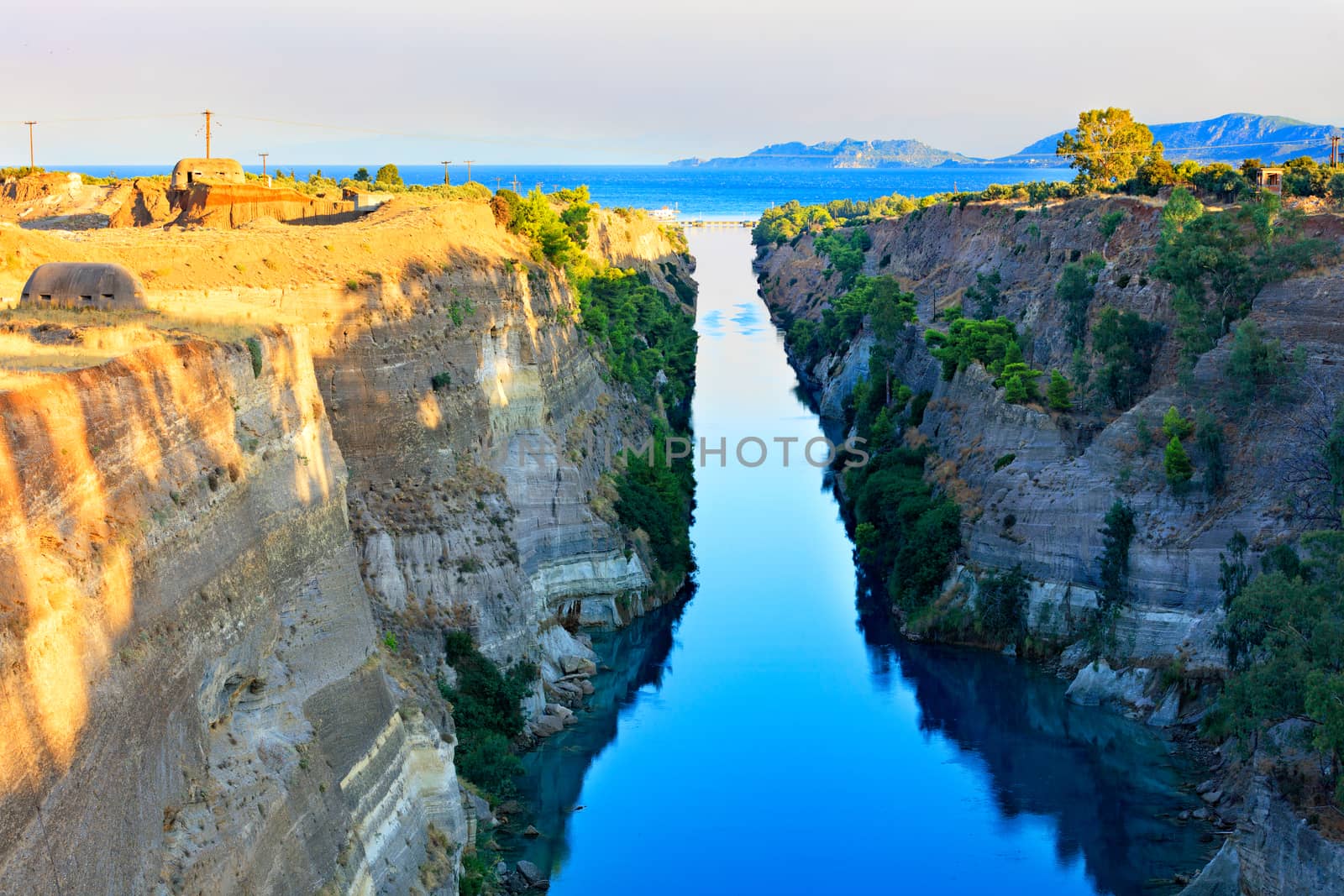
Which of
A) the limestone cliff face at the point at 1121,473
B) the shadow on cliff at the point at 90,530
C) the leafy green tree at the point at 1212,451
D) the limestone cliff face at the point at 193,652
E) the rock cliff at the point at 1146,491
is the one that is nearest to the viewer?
the shadow on cliff at the point at 90,530

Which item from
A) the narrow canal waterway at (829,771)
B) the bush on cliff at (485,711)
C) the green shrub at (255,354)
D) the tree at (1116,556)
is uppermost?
the green shrub at (255,354)

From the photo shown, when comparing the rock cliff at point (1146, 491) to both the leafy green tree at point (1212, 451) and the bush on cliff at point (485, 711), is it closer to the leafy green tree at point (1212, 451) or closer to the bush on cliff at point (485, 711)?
the leafy green tree at point (1212, 451)

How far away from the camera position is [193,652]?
1930 cm

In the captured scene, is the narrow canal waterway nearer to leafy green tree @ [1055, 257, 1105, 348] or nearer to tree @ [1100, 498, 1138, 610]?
tree @ [1100, 498, 1138, 610]

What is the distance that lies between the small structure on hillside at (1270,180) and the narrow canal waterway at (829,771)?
933 inches

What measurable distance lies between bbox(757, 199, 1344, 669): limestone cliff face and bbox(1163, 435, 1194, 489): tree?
1.64 ft

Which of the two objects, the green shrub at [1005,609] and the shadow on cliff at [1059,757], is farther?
the green shrub at [1005,609]

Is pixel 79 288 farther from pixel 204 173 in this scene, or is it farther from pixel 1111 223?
pixel 1111 223

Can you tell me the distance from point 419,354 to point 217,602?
59.1ft

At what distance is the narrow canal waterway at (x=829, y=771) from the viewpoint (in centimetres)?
3200

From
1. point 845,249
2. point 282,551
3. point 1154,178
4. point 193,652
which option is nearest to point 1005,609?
point 282,551

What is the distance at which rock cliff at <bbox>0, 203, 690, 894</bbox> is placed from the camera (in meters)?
15.9

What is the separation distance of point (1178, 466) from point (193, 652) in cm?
3059

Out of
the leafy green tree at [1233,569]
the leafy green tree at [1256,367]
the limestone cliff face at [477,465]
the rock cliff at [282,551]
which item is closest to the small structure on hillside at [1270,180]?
the leafy green tree at [1256,367]
